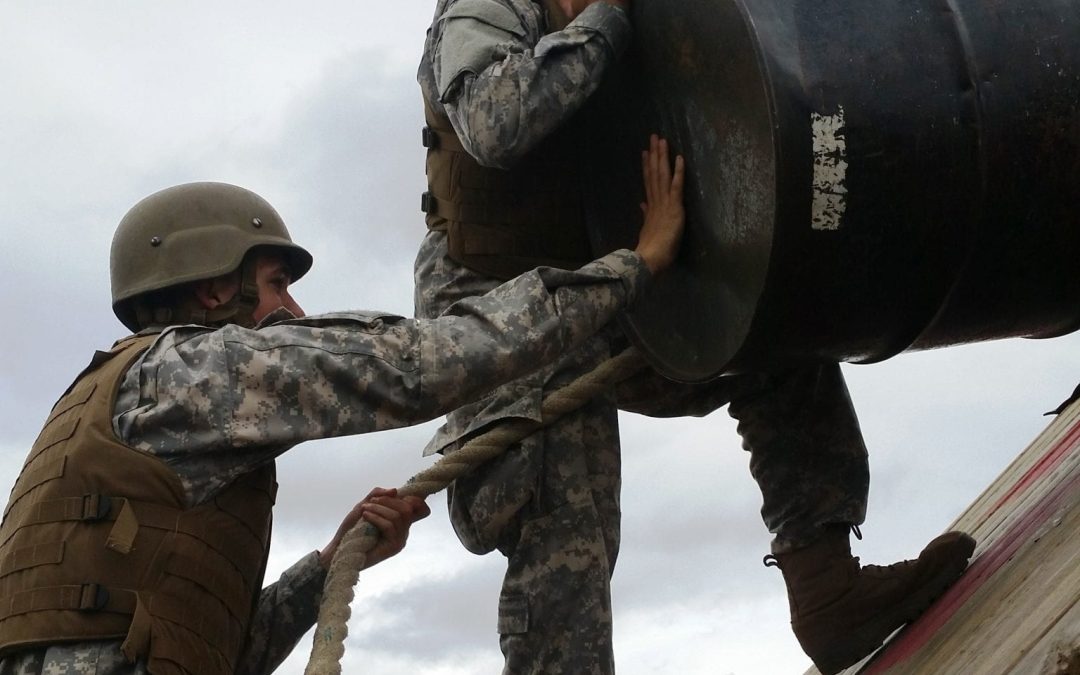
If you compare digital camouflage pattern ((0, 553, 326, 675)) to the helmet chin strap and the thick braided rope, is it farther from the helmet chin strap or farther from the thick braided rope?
the helmet chin strap

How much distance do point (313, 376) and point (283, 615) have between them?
0.95 m

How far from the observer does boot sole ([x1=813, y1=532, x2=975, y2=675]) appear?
12.5 feet

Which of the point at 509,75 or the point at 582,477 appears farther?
the point at 582,477

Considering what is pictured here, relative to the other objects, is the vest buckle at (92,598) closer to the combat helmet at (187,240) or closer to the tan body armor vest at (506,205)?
the combat helmet at (187,240)

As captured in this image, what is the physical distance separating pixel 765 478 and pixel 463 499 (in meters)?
0.81

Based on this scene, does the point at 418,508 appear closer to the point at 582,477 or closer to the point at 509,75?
the point at 582,477

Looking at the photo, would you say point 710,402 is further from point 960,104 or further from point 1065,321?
point 960,104

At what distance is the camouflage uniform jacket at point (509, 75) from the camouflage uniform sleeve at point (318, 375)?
0.36 meters

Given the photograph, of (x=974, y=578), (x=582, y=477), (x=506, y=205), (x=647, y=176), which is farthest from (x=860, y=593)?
(x=506, y=205)

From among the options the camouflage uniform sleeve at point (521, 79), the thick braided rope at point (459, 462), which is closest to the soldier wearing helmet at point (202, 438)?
the thick braided rope at point (459, 462)

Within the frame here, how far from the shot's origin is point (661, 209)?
3.58 meters

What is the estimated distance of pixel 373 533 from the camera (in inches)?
149

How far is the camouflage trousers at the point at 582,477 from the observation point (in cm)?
373

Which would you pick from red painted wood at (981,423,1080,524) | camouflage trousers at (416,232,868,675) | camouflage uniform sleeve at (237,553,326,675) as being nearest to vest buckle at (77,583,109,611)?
camouflage uniform sleeve at (237,553,326,675)
